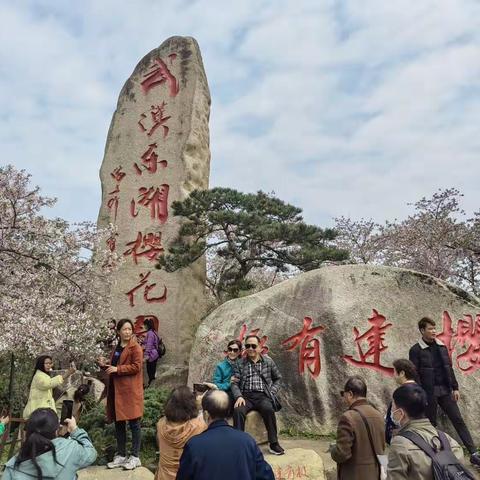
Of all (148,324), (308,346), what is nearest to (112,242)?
(148,324)

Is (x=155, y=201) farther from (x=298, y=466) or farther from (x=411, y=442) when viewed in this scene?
(x=411, y=442)

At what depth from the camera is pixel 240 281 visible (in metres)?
10.7

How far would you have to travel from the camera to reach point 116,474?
4.89 metres

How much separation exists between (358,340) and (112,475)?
3701 millimetres

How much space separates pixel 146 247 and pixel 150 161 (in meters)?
2.03

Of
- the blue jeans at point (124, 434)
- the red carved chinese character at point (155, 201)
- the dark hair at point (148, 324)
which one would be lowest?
the blue jeans at point (124, 434)

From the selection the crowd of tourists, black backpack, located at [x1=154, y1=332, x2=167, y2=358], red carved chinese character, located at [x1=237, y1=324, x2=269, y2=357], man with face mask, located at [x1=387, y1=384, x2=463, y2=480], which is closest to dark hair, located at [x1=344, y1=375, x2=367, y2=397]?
the crowd of tourists

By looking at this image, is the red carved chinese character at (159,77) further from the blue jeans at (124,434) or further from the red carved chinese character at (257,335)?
the blue jeans at (124,434)

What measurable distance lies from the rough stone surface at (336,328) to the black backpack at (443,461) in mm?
4527

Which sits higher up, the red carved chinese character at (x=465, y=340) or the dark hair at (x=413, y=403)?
the red carved chinese character at (x=465, y=340)

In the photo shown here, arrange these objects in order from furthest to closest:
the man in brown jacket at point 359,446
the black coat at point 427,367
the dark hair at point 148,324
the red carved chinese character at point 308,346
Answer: the dark hair at point 148,324, the red carved chinese character at point 308,346, the black coat at point 427,367, the man in brown jacket at point 359,446

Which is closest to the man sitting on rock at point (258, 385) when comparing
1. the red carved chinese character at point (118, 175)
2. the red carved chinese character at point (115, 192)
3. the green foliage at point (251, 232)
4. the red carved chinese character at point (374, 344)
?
the red carved chinese character at point (374, 344)

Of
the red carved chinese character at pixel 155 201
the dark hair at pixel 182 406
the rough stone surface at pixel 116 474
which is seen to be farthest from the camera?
the red carved chinese character at pixel 155 201

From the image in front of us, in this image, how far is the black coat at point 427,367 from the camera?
523cm
